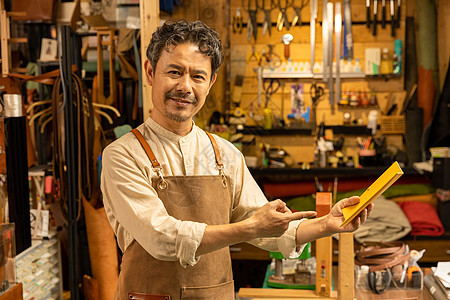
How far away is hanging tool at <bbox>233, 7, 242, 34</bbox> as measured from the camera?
461 centimetres

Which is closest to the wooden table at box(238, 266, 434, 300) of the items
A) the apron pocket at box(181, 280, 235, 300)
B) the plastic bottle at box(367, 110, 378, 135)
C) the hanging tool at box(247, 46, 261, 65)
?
the apron pocket at box(181, 280, 235, 300)

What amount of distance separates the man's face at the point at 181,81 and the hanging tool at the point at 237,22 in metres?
2.97

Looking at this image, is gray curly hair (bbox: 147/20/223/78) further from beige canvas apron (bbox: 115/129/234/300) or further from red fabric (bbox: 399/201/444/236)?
red fabric (bbox: 399/201/444/236)

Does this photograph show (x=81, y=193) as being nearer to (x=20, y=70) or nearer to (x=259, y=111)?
(x=20, y=70)

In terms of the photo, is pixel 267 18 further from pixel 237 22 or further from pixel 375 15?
pixel 375 15

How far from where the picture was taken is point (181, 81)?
1.69 metres

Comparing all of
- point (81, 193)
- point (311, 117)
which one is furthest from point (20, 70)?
point (311, 117)

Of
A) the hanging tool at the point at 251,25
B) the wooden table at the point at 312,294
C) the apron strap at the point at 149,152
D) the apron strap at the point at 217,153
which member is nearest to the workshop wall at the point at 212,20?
the hanging tool at the point at 251,25

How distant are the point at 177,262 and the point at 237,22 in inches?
127

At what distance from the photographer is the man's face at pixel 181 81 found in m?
1.69

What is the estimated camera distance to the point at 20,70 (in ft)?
14.3

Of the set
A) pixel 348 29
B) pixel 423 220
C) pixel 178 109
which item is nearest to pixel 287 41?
pixel 348 29

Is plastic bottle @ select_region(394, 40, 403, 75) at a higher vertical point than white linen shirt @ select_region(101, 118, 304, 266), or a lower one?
higher

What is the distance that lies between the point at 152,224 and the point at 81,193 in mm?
2316
